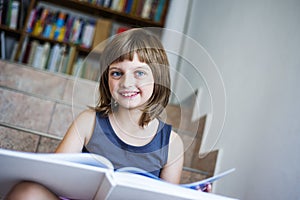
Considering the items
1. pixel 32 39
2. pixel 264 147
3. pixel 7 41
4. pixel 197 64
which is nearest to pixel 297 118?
pixel 264 147

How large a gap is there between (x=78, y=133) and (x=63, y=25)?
82.4 inches

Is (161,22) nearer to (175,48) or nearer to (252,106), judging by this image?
(252,106)

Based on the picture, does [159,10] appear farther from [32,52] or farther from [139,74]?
[139,74]

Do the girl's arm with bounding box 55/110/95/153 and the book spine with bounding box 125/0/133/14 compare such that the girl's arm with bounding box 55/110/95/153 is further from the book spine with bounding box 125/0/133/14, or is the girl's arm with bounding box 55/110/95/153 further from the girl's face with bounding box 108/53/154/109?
the book spine with bounding box 125/0/133/14

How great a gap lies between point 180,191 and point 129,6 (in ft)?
8.23

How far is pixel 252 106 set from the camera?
139 centimetres

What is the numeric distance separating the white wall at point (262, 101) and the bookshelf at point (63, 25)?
1.25 metres

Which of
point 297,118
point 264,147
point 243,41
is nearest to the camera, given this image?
point 297,118

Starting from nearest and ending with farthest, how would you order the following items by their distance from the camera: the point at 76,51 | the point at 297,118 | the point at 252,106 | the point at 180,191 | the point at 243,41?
1. the point at 180,191
2. the point at 297,118
3. the point at 252,106
4. the point at 243,41
5. the point at 76,51

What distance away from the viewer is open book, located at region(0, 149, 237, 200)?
0.63 meters

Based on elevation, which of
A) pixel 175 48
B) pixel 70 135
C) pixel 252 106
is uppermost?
pixel 175 48

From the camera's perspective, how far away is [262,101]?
4.30 ft

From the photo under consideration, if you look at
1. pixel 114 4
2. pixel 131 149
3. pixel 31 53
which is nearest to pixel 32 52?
pixel 31 53

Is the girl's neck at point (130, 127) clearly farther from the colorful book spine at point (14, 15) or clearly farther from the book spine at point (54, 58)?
the colorful book spine at point (14, 15)
